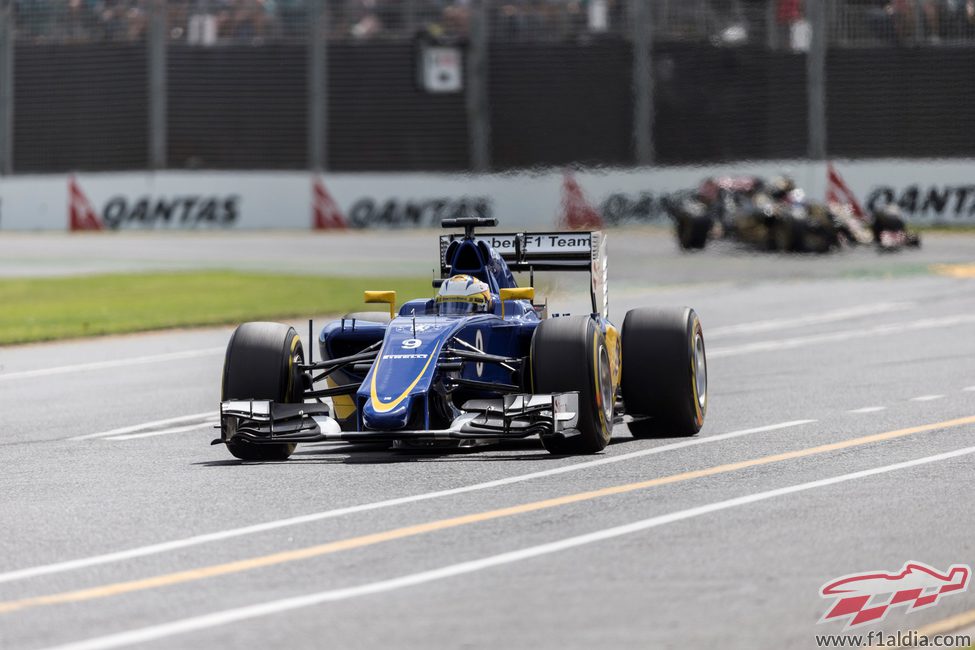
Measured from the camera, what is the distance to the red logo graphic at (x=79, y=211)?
41.4 meters

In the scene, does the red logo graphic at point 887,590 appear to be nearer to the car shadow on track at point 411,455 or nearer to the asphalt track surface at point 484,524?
the asphalt track surface at point 484,524

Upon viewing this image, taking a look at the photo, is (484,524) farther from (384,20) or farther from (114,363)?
(384,20)

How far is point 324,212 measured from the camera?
41.3 metres

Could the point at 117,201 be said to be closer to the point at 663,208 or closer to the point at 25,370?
the point at 663,208

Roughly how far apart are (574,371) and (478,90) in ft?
108

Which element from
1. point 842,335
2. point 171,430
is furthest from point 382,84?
point 171,430

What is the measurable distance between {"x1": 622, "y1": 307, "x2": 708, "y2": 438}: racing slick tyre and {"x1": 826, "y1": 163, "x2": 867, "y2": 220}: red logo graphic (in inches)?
1041

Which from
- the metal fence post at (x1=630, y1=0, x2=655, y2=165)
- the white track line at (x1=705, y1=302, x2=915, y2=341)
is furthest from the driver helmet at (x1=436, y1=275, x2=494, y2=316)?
the metal fence post at (x1=630, y1=0, x2=655, y2=165)

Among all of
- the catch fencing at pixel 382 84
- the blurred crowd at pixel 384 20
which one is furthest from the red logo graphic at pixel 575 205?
the blurred crowd at pixel 384 20

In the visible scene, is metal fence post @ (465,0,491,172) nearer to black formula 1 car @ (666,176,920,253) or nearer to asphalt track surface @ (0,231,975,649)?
black formula 1 car @ (666,176,920,253)

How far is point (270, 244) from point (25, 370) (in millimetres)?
19540

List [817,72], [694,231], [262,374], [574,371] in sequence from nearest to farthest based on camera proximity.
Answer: [574,371] → [262,374] → [694,231] → [817,72]

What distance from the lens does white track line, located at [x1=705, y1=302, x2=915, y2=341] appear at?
63.7 ft

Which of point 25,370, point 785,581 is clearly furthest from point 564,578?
point 25,370
